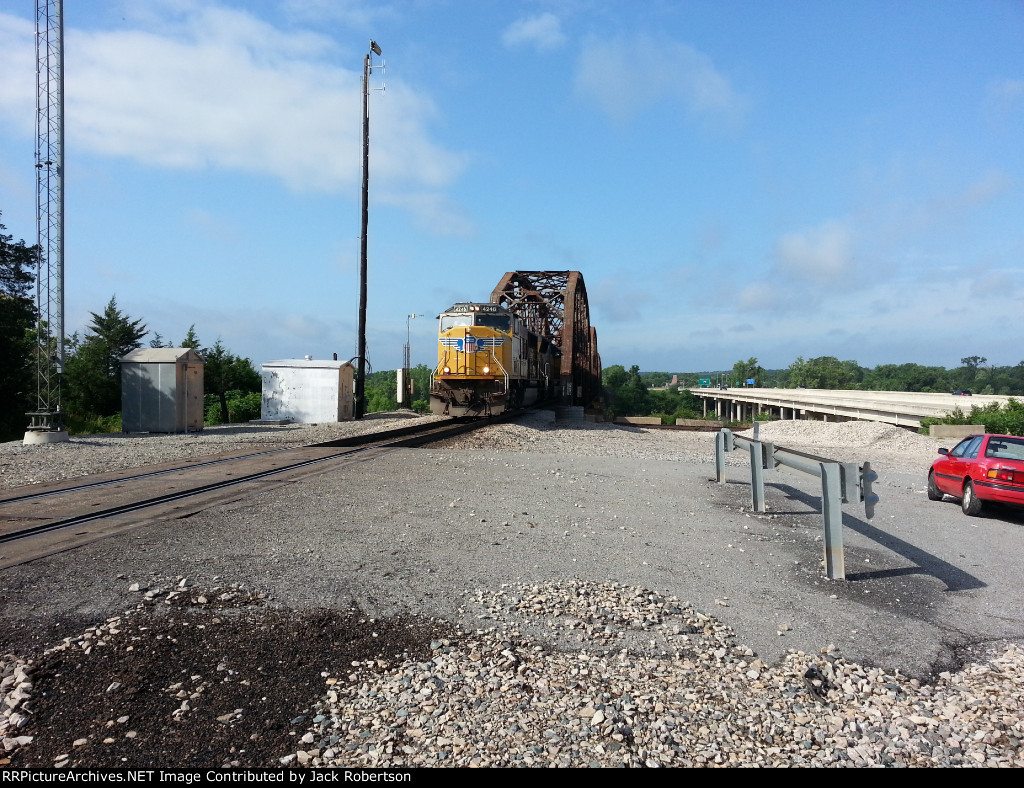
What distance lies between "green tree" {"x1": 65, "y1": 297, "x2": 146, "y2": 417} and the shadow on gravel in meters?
37.2

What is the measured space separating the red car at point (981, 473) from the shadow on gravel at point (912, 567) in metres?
2.27

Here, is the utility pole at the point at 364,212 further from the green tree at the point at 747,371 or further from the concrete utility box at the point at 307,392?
the green tree at the point at 747,371

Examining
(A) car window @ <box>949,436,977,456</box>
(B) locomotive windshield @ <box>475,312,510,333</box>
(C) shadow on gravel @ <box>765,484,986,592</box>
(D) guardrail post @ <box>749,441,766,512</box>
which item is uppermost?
(B) locomotive windshield @ <box>475,312,510,333</box>

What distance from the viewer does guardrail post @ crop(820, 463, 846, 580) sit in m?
5.52

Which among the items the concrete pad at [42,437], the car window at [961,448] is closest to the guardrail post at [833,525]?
the car window at [961,448]

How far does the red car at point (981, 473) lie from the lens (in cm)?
872

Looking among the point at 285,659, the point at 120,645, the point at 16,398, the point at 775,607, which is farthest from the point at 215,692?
the point at 16,398

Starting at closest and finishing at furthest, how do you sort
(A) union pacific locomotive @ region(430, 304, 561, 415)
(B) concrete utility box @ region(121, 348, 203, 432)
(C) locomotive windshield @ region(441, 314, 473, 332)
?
(B) concrete utility box @ region(121, 348, 203, 432) < (A) union pacific locomotive @ region(430, 304, 561, 415) < (C) locomotive windshield @ region(441, 314, 473, 332)

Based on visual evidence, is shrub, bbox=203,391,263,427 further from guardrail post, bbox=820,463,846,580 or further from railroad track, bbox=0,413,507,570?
guardrail post, bbox=820,463,846,580

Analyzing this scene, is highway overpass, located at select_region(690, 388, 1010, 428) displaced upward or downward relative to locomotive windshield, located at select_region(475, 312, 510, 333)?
downward

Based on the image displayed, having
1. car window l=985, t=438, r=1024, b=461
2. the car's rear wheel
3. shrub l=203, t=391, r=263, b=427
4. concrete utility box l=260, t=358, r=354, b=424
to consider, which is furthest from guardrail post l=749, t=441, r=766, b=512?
shrub l=203, t=391, r=263, b=427

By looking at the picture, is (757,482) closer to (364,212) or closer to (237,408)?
(364,212)

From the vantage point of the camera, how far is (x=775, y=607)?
475 centimetres
